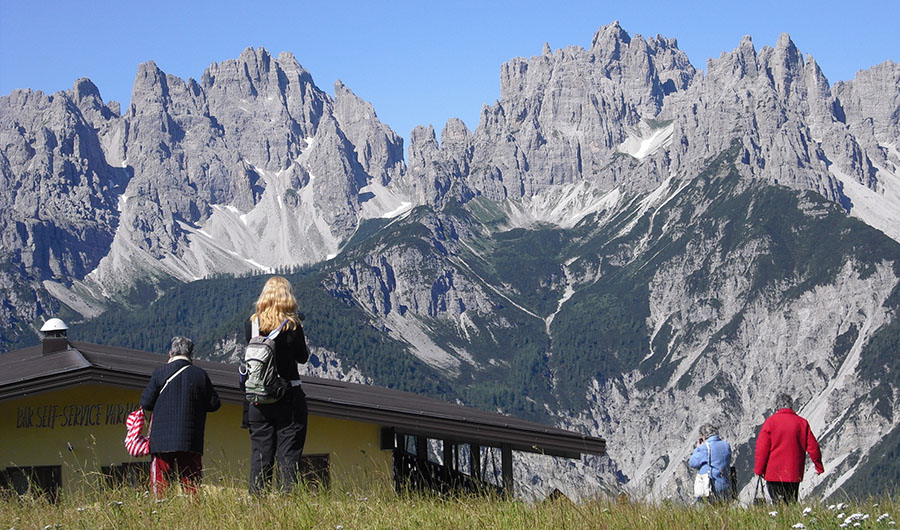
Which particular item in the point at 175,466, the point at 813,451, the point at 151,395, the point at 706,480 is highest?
the point at 151,395

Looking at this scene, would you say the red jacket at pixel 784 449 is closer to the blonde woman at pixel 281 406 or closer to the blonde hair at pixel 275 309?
the blonde woman at pixel 281 406

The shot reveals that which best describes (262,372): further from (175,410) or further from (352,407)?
(352,407)

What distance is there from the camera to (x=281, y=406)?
13852 millimetres

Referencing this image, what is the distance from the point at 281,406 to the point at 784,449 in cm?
763

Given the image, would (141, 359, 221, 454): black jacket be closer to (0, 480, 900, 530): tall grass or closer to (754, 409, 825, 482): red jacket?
(0, 480, 900, 530): tall grass

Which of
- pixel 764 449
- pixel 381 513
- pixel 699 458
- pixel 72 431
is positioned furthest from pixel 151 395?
pixel 699 458

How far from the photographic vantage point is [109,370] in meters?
17.2

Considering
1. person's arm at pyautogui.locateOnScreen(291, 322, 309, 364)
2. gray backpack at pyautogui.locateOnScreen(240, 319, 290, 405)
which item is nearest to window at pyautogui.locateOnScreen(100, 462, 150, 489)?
gray backpack at pyautogui.locateOnScreen(240, 319, 290, 405)

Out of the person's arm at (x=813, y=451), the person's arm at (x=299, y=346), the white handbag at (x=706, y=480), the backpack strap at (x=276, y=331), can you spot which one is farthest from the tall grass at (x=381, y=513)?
the white handbag at (x=706, y=480)

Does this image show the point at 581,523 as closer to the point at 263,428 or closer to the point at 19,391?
the point at 263,428

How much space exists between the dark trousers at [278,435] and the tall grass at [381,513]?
0.59m

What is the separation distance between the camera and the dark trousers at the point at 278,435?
13773 mm

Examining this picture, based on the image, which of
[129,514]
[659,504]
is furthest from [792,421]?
[129,514]

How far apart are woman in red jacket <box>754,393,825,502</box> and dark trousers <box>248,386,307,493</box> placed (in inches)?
276
